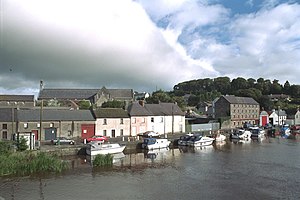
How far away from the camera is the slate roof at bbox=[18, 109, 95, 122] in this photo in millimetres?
43531

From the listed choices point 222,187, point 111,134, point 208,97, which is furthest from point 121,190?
point 208,97

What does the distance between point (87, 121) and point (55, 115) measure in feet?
15.6

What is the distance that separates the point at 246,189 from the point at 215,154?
17.7 meters

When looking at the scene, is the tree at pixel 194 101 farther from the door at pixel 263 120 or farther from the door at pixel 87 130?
the door at pixel 87 130

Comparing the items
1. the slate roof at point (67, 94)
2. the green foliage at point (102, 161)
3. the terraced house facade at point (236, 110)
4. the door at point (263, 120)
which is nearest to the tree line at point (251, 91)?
the door at point (263, 120)

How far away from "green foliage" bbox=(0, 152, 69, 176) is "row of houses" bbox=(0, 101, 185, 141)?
11022mm

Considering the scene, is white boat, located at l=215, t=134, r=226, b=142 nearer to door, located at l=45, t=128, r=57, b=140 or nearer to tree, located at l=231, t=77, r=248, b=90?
door, located at l=45, t=128, r=57, b=140

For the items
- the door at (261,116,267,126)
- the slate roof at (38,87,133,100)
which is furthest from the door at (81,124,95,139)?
the door at (261,116,267,126)

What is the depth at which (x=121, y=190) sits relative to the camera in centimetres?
2277

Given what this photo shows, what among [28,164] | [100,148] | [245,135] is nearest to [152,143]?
[100,148]

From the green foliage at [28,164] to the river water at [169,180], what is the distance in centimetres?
128

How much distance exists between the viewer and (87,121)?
46.3 metres

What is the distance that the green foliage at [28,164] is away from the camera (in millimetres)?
26734

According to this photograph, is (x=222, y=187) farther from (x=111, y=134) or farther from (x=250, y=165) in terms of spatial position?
(x=111, y=134)
